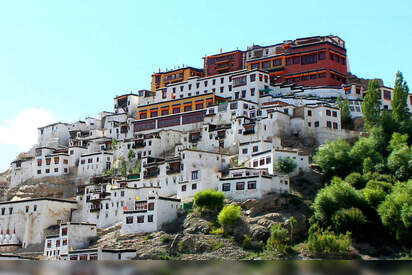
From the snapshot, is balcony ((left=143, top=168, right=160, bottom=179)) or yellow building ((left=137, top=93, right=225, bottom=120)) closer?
balcony ((left=143, top=168, right=160, bottom=179))

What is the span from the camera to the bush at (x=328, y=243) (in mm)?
57812

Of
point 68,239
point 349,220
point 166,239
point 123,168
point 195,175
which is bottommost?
point 166,239

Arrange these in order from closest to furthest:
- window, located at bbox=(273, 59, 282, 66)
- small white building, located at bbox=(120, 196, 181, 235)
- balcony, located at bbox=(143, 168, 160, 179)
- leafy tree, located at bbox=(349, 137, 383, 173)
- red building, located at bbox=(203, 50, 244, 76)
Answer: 1. small white building, located at bbox=(120, 196, 181, 235)
2. leafy tree, located at bbox=(349, 137, 383, 173)
3. balcony, located at bbox=(143, 168, 160, 179)
4. window, located at bbox=(273, 59, 282, 66)
5. red building, located at bbox=(203, 50, 244, 76)

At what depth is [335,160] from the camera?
69312 mm

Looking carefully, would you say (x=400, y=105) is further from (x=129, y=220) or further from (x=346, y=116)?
(x=129, y=220)

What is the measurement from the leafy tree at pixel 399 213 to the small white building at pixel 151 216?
1914 centimetres

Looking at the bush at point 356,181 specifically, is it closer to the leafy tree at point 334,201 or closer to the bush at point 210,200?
the leafy tree at point 334,201

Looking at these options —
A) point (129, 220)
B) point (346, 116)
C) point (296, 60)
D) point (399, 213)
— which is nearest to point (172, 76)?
point (296, 60)

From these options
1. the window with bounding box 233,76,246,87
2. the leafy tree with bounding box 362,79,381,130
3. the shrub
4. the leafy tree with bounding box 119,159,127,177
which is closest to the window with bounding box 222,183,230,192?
the shrub

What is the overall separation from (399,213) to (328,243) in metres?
6.65

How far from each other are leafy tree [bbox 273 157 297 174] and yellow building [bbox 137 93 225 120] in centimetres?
2246

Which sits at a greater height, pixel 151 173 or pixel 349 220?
pixel 151 173

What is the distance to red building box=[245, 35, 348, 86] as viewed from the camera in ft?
298

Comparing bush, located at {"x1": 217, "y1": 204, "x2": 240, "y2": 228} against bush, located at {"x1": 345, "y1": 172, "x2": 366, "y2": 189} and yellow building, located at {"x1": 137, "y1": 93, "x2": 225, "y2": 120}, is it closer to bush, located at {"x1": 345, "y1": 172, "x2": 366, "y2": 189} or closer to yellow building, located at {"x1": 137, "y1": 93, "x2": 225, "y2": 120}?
bush, located at {"x1": 345, "y1": 172, "x2": 366, "y2": 189}
